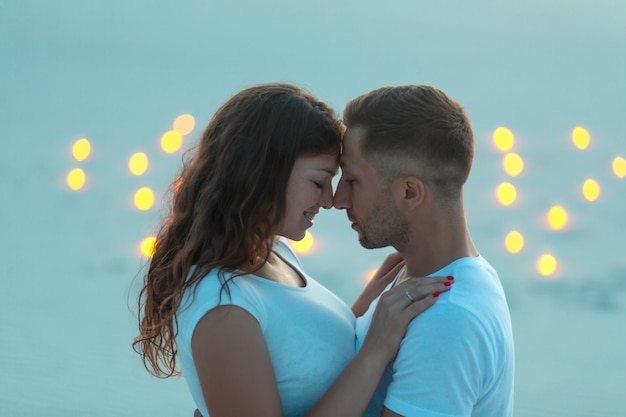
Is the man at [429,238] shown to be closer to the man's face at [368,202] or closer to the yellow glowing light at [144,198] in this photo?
the man's face at [368,202]

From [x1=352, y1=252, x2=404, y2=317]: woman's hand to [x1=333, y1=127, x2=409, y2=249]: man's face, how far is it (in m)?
0.23

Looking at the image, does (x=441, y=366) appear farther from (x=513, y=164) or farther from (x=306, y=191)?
(x=513, y=164)

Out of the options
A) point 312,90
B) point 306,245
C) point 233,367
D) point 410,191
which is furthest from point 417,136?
point 312,90

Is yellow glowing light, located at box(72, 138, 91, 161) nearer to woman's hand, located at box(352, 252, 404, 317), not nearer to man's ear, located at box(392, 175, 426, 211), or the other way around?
woman's hand, located at box(352, 252, 404, 317)

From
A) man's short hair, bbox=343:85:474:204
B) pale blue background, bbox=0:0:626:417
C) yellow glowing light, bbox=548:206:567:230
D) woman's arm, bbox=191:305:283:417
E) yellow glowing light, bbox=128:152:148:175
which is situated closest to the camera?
woman's arm, bbox=191:305:283:417

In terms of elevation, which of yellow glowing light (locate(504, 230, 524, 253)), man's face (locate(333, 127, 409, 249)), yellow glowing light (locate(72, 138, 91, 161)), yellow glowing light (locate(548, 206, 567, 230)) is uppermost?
man's face (locate(333, 127, 409, 249))

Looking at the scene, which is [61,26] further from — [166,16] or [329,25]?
[329,25]

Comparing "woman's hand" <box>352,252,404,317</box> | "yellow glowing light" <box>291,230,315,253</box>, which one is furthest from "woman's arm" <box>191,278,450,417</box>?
"yellow glowing light" <box>291,230,315,253</box>

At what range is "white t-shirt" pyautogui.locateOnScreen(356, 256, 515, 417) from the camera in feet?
3.64

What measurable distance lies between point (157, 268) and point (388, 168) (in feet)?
1.31

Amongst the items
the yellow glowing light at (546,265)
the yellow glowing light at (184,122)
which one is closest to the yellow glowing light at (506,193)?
the yellow glowing light at (546,265)

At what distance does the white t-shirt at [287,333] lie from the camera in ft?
3.76

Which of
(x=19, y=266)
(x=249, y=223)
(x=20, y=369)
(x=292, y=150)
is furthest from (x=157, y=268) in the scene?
(x=19, y=266)

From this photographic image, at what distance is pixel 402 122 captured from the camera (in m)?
1.23
